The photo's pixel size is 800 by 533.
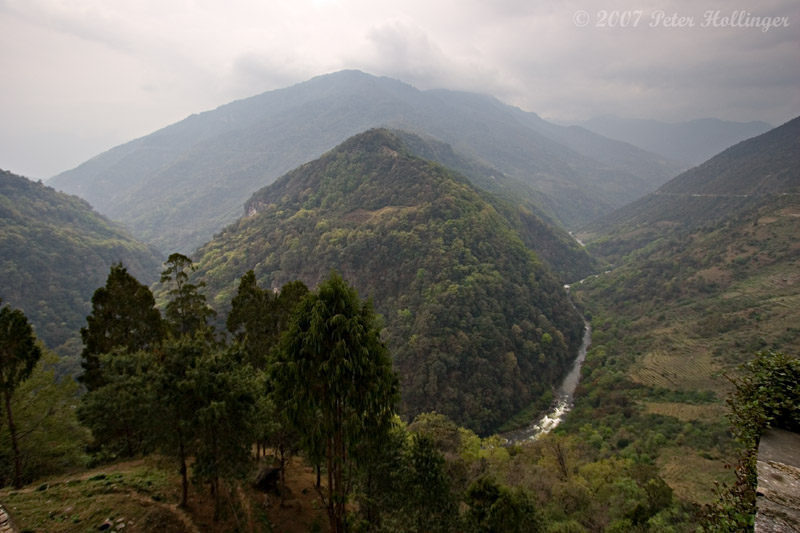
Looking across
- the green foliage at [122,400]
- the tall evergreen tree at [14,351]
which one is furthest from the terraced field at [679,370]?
the tall evergreen tree at [14,351]

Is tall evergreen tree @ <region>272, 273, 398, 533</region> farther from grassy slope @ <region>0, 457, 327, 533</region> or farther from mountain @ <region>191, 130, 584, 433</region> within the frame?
mountain @ <region>191, 130, 584, 433</region>

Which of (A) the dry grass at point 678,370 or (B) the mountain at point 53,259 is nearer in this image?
(A) the dry grass at point 678,370

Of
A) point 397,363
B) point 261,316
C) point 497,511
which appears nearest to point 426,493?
point 497,511

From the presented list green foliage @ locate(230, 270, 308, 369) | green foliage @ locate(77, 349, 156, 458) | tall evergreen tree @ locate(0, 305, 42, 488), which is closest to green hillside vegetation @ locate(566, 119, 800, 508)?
green foliage @ locate(230, 270, 308, 369)

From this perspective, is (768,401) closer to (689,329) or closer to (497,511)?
(497,511)

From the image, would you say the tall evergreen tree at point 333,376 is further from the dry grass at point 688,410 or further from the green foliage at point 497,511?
the dry grass at point 688,410
